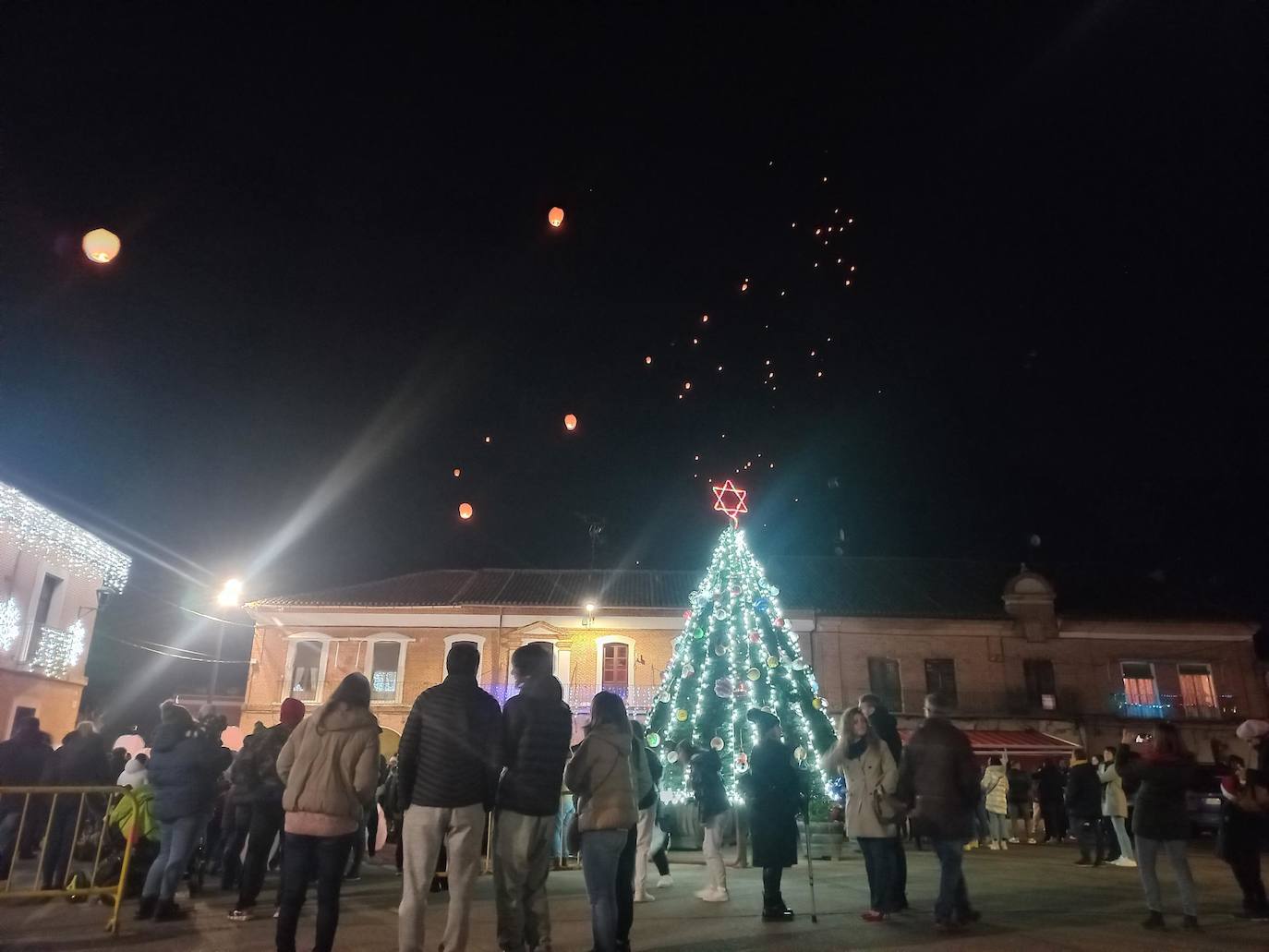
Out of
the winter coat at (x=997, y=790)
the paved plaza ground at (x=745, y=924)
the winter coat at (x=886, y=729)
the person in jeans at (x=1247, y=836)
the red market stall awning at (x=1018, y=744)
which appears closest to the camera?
the paved plaza ground at (x=745, y=924)

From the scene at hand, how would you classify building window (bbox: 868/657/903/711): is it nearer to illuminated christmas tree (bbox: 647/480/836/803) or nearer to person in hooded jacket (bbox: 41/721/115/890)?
illuminated christmas tree (bbox: 647/480/836/803)

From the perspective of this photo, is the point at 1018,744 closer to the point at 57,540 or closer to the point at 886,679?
the point at 886,679

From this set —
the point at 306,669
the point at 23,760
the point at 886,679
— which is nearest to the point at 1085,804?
the point at 23,760

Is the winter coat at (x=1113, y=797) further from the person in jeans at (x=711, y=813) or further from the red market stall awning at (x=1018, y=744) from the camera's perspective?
the red market stall awning at (x=1018, y=744)

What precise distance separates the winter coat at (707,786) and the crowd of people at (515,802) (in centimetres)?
2

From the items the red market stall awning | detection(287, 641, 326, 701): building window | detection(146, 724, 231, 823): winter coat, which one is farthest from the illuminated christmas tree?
detection(287, 641, 326, 701): building window

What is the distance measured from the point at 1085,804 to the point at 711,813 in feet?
22.3

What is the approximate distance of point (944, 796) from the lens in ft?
19.2

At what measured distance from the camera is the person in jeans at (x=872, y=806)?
6.31m

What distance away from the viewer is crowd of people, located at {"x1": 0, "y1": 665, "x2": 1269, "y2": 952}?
4465 millimetres

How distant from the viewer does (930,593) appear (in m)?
27.8

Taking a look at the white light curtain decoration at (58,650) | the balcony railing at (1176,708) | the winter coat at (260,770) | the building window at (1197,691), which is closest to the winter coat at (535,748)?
the winter coat at (260,770)

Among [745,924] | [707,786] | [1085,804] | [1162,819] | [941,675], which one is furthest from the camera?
[941,675]

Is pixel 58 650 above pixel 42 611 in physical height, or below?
below
